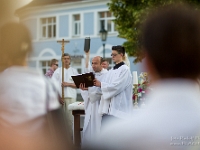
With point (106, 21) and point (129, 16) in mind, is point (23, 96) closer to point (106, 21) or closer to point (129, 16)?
point (129, 16)

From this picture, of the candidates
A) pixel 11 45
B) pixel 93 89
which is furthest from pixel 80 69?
pixel 11 45

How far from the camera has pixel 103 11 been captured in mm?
28641

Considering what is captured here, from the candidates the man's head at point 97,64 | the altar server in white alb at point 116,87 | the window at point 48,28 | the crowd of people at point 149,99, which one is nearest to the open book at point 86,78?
the altar server in white alb at point 116,87

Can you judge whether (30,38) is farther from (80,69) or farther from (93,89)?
(80,69)

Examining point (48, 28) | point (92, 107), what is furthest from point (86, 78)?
point (48, 28)

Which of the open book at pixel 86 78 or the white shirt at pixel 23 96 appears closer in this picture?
the white shirt at pixel 23 96

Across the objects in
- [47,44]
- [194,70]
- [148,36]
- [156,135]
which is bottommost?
[156,135]

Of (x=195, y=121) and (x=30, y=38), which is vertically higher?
(x=30, y=38)

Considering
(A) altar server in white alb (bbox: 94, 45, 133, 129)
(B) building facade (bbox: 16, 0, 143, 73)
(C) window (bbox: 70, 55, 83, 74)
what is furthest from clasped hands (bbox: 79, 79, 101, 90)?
(C) window (bbox: 70, 55, 83, 74)

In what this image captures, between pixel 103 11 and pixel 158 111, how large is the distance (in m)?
27.3

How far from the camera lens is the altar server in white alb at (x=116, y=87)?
6.31 m

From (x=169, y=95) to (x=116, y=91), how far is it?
479 centimetres

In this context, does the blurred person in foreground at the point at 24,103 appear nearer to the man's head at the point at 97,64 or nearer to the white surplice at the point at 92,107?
the white surplice at the point at 92,107

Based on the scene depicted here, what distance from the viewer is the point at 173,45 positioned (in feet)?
5.34
